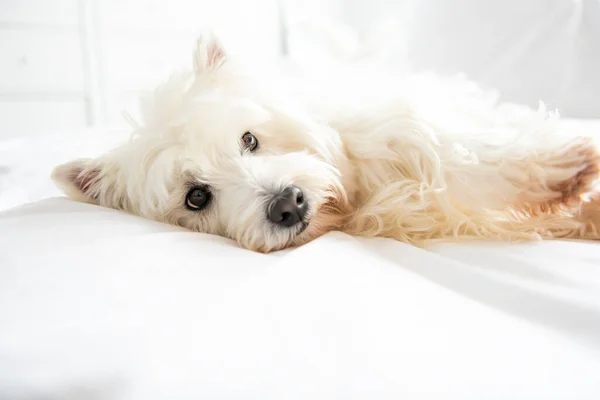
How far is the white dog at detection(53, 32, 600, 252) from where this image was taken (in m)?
1.36

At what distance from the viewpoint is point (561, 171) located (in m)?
1.35

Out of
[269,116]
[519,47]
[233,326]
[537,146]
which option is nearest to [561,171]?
[537,146]

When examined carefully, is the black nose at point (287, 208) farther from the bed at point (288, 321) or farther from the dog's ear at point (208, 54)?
the dog's ear at point (208, 54)

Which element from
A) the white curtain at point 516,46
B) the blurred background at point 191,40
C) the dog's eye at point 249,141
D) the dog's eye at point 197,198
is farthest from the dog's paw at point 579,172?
the blurred background at point 191,40

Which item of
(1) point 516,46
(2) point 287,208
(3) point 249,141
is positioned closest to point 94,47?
(1) point 516,46

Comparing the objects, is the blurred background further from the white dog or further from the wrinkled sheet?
the wrinkled sheet

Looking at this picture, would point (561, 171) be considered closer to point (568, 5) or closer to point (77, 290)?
point (77, 290)

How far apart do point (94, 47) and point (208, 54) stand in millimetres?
4225

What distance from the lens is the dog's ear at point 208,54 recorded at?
1.67 meters

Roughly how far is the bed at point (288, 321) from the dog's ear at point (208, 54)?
726 mm

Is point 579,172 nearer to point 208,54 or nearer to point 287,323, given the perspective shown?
point 287,323

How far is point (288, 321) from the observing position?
751 mm

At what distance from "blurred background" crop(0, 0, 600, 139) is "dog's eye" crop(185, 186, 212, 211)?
79.3 inches

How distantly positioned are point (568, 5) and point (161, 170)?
2.53 meters
